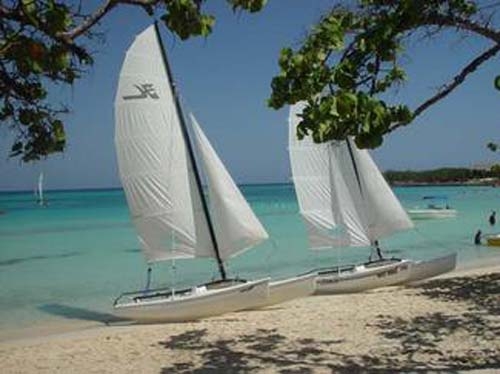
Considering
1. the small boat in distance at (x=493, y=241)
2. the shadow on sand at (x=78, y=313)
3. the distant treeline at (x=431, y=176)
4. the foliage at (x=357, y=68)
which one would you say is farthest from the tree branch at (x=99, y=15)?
the distant treeline at (x=431, y=176)

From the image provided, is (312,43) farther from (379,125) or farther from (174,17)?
(174,17)

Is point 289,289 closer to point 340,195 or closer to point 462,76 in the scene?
point 340,195

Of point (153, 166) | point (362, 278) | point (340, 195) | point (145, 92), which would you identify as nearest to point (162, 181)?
point (153, 166)

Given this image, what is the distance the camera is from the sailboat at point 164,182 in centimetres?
1377

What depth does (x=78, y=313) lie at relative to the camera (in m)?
16.0

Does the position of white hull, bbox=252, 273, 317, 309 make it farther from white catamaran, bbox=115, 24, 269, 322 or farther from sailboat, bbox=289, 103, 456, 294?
sailboat, bbox=289, 103, 456, 294

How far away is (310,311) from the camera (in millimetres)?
12828

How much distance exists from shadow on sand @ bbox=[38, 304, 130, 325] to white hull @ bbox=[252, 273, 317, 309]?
333cm

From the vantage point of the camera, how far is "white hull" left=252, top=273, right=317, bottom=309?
13312 millimetres

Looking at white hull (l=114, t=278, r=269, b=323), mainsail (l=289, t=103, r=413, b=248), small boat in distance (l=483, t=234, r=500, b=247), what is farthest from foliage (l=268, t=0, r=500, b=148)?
small boat in distance (l=483, t=234, r=500, b=247)

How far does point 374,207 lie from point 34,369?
9809 mm

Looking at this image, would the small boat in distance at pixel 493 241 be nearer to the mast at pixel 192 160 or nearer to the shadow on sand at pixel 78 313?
the mast at pixel 192 160

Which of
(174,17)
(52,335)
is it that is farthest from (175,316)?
(174,17)

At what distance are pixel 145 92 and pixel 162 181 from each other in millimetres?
1920
